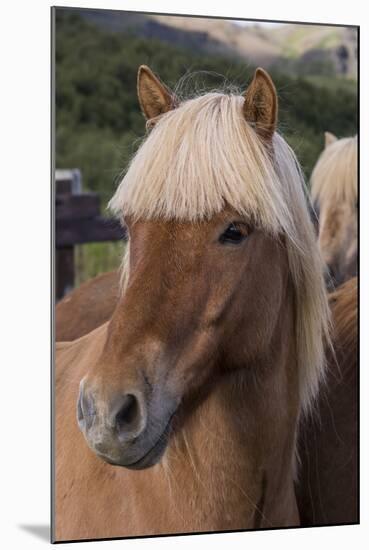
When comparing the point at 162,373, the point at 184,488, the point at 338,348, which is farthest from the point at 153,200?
the point at 338,348

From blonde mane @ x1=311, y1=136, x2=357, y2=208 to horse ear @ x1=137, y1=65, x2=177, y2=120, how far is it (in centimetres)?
106

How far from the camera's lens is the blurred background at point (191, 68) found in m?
2.95

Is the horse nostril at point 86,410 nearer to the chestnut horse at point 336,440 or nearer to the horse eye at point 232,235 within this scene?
the horse eye at point 232,235

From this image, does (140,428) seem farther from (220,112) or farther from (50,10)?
(50,10)

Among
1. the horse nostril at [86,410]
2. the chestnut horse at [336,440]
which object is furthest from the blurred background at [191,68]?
the horse nostril at [86,410]

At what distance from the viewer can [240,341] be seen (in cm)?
208

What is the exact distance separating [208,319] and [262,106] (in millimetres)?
516

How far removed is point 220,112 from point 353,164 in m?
1.11

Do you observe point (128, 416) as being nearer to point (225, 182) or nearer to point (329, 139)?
point (225, 182)

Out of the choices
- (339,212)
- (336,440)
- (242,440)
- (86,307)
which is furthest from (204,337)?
(339,212)

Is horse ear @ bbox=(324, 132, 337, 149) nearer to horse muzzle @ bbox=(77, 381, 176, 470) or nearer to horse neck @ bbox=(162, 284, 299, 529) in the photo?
horse neck @ bbox=(162, 284, 299, 529)

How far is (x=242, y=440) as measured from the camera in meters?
2.20

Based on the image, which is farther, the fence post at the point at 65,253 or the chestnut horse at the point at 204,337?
the fence post at the point at 65,253

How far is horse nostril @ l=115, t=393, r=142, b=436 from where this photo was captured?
1.87 m
